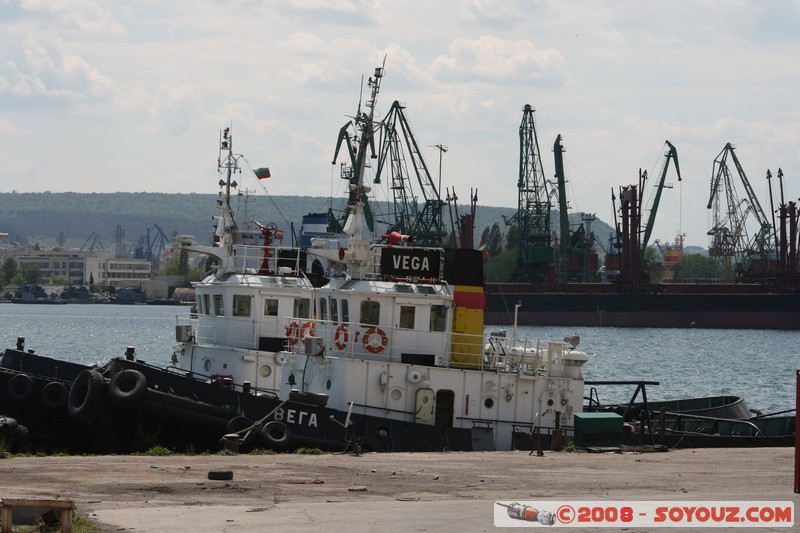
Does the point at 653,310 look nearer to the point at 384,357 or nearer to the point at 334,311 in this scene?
the point at 334,311

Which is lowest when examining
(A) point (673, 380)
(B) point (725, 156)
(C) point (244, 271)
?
(A) point (673, 380)

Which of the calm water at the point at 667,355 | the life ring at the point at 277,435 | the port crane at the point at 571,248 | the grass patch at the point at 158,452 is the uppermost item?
the port crane at the point at 571,248

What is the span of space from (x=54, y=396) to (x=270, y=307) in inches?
232

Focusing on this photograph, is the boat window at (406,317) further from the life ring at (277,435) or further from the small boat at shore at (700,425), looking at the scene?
the small boat at shore at (700,425)

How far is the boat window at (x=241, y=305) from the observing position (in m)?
28.3

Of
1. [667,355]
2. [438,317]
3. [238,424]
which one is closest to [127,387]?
[238,424]

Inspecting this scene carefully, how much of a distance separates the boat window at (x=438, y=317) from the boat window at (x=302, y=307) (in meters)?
3.90

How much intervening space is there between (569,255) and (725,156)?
1033 inches

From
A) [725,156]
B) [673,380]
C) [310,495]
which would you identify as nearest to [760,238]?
[725,156]

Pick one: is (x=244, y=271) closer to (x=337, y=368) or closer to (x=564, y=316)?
(x=337, y=368)

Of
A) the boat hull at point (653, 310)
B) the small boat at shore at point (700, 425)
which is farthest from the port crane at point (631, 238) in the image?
the small boat at shore at point (700, 425)

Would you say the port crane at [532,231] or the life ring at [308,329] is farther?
the port crane at [532,231]

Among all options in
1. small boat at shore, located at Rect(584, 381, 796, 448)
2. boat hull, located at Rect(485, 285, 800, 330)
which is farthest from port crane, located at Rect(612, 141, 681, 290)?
small boat at shore, located at Rect(584, 381, 796, 448)

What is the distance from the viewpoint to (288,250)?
30.2 meters
